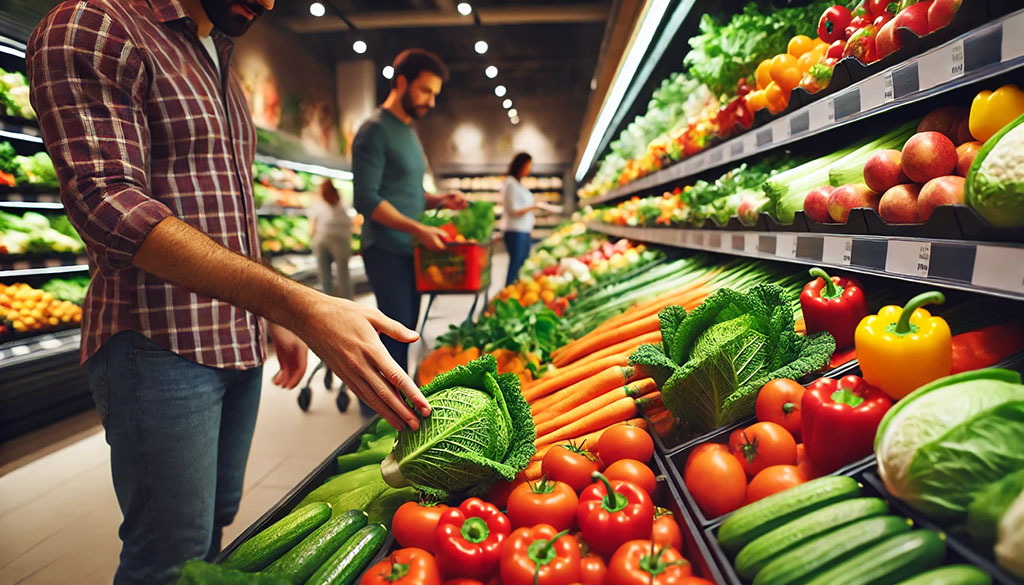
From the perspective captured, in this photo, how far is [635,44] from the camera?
9.53 feet

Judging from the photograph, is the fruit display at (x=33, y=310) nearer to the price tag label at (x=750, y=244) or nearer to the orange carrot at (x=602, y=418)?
the orange carrot at (x=602, y=418)

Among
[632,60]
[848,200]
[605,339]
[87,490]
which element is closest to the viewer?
[848,200]

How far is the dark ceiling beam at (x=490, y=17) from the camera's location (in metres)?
8.69

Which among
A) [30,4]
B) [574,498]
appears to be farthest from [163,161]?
[30,4]

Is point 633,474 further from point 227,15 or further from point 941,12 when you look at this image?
point 227,15

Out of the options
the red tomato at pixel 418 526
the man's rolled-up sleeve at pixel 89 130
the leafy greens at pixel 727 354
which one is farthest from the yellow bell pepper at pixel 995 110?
the man's rolled-up sleeve at pixel 89 130

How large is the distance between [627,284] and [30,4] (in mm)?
4003

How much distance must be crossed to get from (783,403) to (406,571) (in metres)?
0.80

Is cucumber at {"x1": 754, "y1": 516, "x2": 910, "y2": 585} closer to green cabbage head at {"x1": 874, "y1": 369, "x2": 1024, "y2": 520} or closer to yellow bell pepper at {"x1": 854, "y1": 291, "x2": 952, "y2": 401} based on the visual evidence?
green cabbage head at {"x1": 874, "y1": 369, "x2": 1024, "y2": 520}

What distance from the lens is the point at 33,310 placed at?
3.88 meters

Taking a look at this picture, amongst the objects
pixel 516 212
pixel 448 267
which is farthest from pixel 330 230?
pixel 448 267

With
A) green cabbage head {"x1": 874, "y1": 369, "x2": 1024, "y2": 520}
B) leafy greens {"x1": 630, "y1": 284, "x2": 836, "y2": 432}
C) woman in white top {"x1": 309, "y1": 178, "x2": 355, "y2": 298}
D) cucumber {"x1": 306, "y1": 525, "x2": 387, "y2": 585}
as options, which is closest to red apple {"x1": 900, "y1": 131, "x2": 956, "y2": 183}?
leafy greens {"x1": 630, "y1": 284, "x2": 836, "y2": 432}

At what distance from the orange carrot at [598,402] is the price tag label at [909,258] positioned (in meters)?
0.70

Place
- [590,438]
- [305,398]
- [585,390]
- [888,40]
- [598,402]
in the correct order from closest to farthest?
1. [888,40]
2. [590,438]
3. [598,402]
4. [585,390]
5. [305,398]
